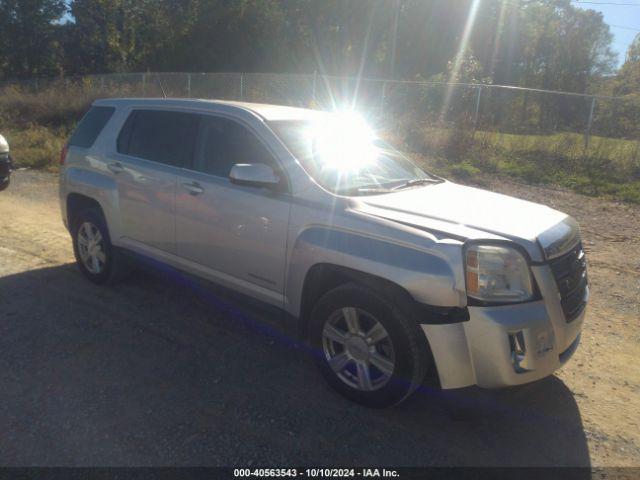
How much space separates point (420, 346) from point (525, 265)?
29.4 inches

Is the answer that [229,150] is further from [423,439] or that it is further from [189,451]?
[423,439]

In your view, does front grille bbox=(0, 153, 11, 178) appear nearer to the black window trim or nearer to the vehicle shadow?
the black window trim

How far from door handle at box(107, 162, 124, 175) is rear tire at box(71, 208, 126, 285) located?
0.48 metres

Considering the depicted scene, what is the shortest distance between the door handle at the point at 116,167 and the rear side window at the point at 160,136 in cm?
14

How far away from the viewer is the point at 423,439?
10.3 feet

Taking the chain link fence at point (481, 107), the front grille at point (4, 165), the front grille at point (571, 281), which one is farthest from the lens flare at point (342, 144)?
Result: the chain link fence at point (481, 107)

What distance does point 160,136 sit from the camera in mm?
4723

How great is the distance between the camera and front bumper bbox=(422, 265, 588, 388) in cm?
287

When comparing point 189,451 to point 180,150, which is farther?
point 180,150

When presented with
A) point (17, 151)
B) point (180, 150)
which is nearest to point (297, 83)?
point (17, 151)

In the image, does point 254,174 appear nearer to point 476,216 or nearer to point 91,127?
point 476,216

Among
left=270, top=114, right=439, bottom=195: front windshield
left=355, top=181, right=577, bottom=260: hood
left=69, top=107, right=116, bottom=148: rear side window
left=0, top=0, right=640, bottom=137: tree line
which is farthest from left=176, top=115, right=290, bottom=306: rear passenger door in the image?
left=0, top=0, right=640, bottom=137: tree line

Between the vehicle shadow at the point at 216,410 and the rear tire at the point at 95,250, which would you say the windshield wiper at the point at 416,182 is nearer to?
the vehicle shadow at the point at 216,410

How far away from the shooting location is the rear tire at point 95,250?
512 centimetres
